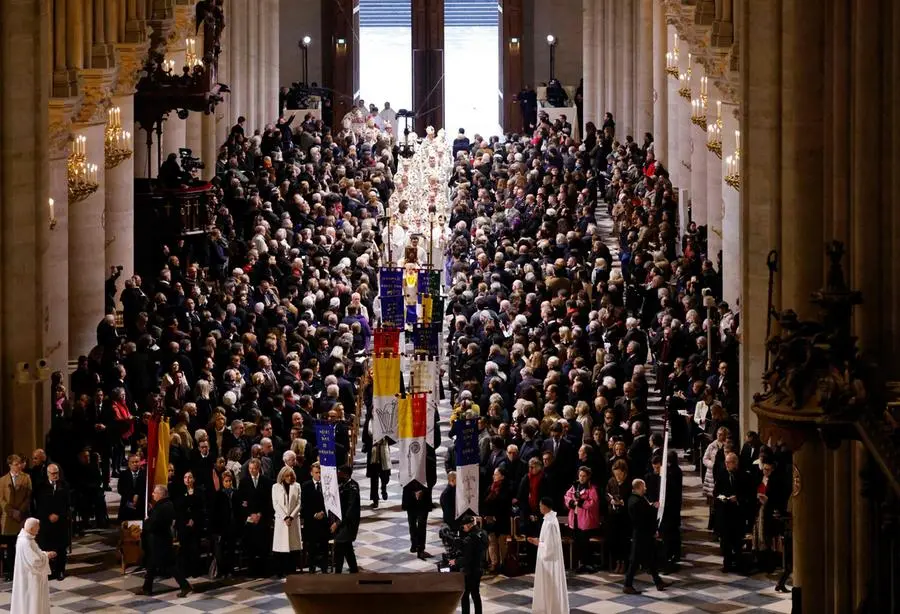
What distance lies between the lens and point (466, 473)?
2647 centimetres

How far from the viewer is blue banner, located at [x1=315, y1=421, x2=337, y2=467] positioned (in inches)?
1029

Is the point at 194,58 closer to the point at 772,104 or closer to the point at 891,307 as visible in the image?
the point at 772,104

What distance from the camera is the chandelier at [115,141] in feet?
129

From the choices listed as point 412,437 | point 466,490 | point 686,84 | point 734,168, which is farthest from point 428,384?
point 686,84

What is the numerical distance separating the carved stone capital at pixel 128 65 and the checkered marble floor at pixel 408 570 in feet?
43.2

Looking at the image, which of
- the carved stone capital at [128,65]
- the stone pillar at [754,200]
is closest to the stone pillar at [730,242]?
the stone pillar at [754,200]

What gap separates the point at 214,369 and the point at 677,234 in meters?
15.1

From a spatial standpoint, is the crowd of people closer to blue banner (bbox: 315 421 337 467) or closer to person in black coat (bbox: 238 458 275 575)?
person in black coat (bbox: 238 458 275 575)

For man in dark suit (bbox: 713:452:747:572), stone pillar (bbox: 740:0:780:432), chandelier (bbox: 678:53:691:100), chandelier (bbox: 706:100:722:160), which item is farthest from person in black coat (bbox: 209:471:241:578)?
chandelier (bbox: 678:53:691:100)

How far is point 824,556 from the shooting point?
2231cm

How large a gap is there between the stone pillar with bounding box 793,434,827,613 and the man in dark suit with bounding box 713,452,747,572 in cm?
435

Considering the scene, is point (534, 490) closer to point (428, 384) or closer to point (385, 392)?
point (428, 384)

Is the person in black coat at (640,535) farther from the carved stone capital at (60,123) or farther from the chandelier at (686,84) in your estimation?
the chandelier at (686,84)

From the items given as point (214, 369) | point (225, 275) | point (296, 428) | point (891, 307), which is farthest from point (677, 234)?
point (891, 307)
